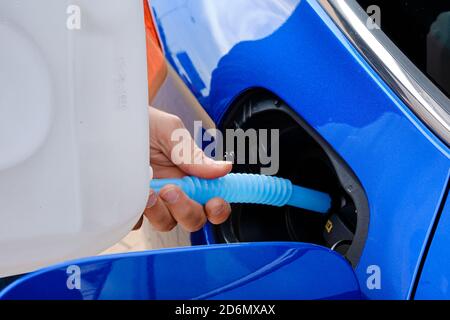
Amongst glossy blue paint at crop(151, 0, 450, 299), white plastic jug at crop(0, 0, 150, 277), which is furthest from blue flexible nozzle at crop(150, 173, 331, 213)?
white plastic jug at crop(0, 0, 150, 277)

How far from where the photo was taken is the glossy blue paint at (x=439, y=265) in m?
0.91

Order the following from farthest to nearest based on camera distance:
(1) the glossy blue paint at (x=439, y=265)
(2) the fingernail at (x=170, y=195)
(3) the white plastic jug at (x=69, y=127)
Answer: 1. (2) the fingernail at (x=170, y=195)
2. (1) the glossy blue paint at (x=439, y=265)
3. (3) the white plastic jug at (x=69, y=127)

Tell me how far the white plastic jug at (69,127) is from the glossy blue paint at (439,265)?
47 centimetres

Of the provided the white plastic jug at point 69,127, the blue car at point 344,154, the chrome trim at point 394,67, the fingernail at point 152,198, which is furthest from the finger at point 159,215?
the chrome trim at point 394,67

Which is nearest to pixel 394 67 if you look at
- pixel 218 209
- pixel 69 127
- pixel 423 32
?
pixel 423 32

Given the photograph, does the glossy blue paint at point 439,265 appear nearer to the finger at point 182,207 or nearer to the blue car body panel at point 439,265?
the blue car body panel at point 439,265

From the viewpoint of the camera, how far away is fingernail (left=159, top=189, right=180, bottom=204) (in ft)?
3.73

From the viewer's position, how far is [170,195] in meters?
1.15

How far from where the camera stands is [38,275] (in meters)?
0.94

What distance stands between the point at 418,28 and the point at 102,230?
2.14 feet

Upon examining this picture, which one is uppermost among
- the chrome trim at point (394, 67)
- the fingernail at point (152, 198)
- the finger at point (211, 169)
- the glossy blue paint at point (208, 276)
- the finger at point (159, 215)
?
the chrome trim at point (394, 67)

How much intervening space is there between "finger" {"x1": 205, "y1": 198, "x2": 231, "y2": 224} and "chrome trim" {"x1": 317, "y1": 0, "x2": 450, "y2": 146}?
1.35 ft

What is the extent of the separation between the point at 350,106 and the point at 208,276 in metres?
0.40

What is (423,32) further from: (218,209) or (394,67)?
(218,209)
